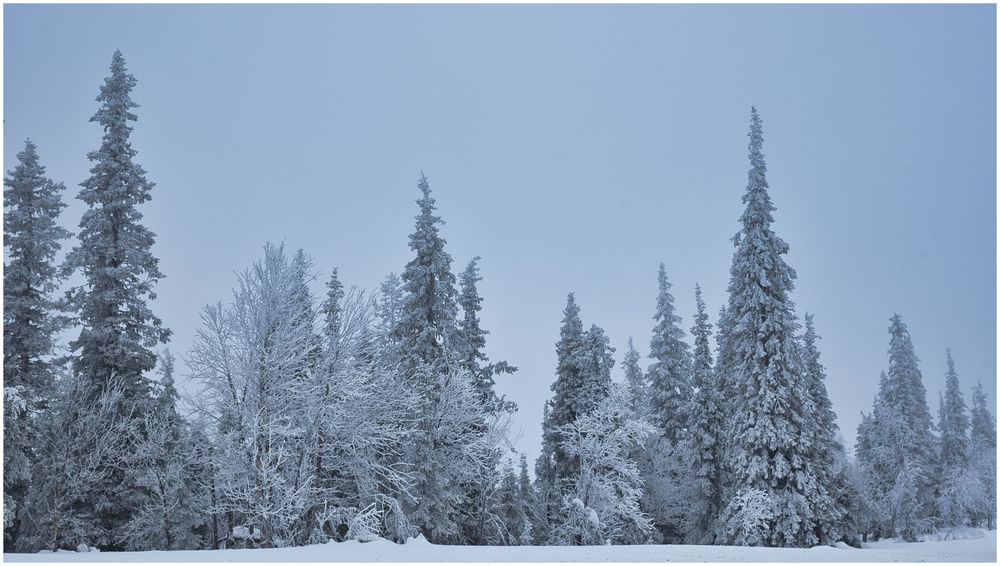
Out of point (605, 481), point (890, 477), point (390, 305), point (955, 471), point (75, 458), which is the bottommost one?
point (890, 477)

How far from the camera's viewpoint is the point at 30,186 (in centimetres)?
2959

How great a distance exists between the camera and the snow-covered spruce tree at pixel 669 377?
159ft

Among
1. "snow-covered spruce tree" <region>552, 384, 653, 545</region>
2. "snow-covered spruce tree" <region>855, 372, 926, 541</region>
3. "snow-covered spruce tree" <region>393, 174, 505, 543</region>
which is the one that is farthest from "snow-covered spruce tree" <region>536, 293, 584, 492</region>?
"snow-covered spruce tree" <region>855, 372, 926, 541</region>

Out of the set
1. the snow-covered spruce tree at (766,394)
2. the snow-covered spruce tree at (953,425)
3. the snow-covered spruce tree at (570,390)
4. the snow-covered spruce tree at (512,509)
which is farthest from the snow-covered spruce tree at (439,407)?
the snow-covered spruce tree at (953,425)

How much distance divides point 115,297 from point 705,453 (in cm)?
3027

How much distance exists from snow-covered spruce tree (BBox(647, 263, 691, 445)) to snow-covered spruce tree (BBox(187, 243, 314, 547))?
26626 millimetres

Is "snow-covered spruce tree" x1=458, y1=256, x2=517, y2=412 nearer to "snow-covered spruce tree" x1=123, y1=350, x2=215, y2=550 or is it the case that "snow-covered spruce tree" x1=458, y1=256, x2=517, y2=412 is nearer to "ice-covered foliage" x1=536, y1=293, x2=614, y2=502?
"ice-covered foliage" x1=536, y1=293, x2=614, y2=502

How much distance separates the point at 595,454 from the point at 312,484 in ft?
51.5

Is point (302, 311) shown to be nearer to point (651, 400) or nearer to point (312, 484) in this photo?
point (312, 484)

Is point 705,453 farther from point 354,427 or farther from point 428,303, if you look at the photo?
point 354,427

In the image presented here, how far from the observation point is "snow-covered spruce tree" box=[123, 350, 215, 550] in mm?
29625

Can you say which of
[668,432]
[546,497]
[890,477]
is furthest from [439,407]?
[890,477]

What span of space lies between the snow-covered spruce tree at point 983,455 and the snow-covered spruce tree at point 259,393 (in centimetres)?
4731

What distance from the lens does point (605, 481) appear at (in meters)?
39.5
